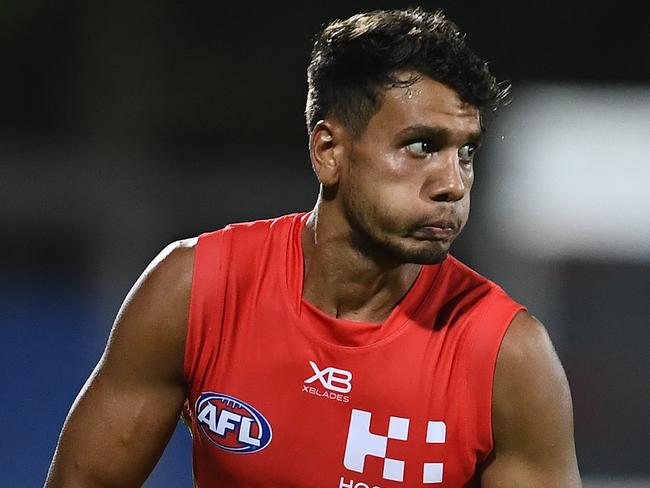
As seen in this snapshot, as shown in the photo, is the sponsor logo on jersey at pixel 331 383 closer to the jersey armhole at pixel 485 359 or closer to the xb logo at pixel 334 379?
the xb logo at pixel 334 379

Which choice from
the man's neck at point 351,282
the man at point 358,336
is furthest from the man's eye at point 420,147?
the man's neck at point 351,282

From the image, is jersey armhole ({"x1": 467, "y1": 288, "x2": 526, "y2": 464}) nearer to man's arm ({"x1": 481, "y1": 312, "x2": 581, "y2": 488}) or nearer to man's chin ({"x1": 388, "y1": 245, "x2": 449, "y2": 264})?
man's arm ({"x1": 481, "y1": 312, "x2": 581, "y2": 488})

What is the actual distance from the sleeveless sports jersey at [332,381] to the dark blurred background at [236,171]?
2.79m

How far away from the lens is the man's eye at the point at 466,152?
2365 millimetres

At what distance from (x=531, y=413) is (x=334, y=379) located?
1.29 feet

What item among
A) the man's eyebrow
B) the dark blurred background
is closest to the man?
the man's eyebrow

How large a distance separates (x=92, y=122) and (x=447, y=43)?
4.90 metres

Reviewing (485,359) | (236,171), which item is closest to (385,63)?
(485,359)

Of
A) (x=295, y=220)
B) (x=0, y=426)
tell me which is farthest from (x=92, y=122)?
(x=295, y=220)

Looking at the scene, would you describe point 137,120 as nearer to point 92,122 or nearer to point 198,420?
point 92,122

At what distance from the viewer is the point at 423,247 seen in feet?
7.69

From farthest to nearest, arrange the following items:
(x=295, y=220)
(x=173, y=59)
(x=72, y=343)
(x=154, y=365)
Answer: (x=173, y=59), (x=72, y=343), (x=295, y=220), (x=154, y=365)

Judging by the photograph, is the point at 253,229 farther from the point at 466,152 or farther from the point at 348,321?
the point at 466,152

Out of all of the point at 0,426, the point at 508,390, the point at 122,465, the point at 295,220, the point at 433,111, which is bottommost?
the point at 0,426
